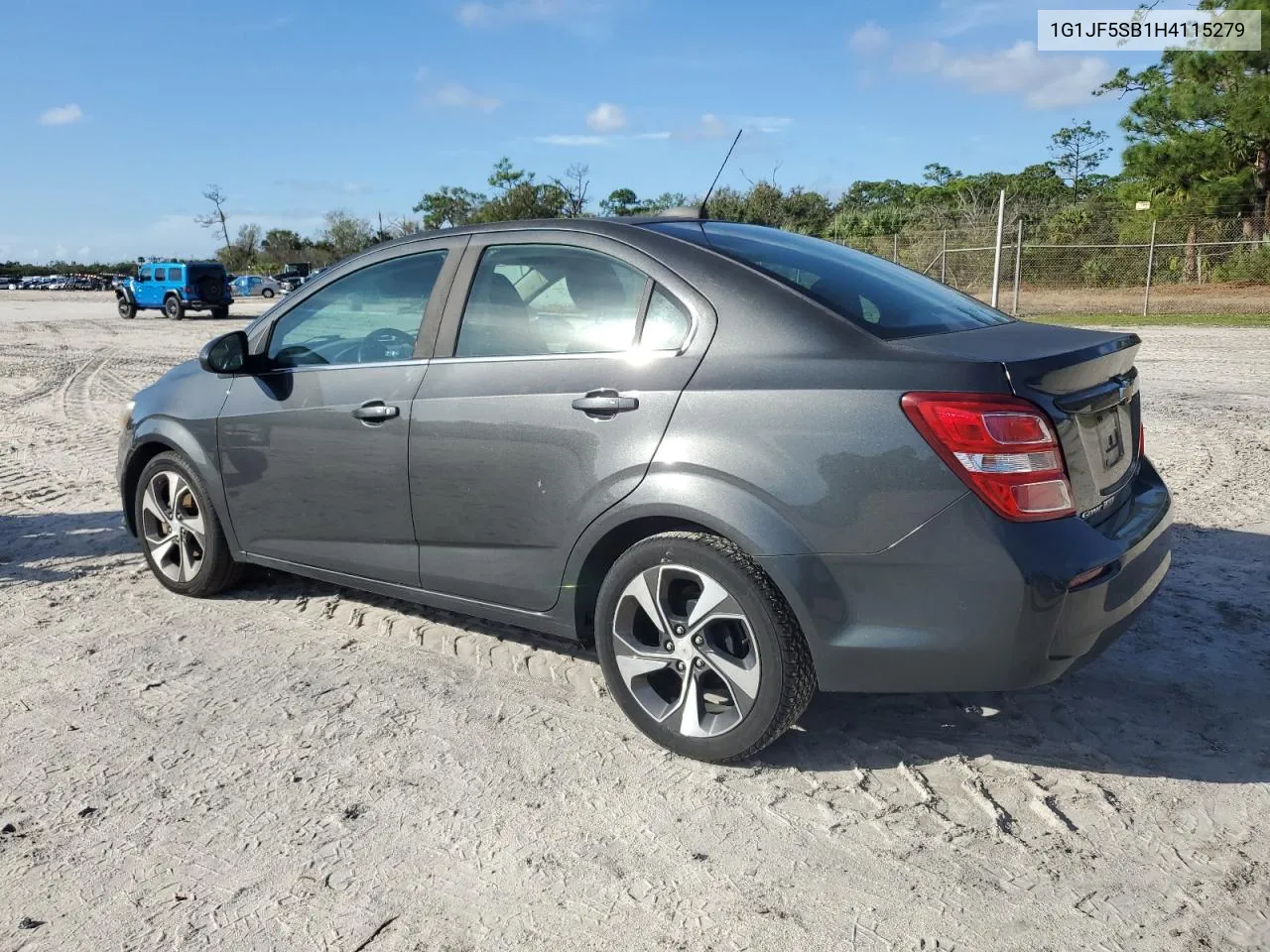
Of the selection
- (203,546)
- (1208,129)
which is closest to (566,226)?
(203,546)

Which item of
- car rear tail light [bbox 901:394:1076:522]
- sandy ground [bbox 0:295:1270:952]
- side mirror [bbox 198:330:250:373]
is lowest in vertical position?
sandy ground [bbox 0:295:1270:952]

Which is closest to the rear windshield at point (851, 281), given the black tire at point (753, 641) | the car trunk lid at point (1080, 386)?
the car trunk lid at point (1080, 386)

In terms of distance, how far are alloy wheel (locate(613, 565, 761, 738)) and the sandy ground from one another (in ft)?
0.56

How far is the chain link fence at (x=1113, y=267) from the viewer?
86.2 feet

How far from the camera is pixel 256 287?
54.2m

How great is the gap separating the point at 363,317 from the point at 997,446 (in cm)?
257

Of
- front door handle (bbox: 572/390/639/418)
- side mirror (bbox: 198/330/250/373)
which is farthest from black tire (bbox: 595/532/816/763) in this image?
side mirror (bbox: 198/330/250/373)

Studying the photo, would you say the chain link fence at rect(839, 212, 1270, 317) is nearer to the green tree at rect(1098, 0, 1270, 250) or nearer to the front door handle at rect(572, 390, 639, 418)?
the green tree at rect(1098, 0, 1270, 250)

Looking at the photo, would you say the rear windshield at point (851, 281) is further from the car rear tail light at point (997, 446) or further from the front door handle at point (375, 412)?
the front door handle at point (375, 412)

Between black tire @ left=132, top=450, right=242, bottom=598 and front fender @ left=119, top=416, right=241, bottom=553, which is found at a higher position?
front fender @ left=119, top=416, right=241, bottom=553

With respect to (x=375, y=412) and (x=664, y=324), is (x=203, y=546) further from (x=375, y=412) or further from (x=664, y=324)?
(x=664, y=324)

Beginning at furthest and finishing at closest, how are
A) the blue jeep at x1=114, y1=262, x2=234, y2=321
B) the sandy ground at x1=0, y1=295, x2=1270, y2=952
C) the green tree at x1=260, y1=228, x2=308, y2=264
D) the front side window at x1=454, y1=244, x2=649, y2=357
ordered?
the green tree at x1=260, y1=228, x2=308, y2=264, the blue jeep at x1=114, y1=262, x2=234, y2=321, the front side window at x1=454, y1=244, x2=649, y2=357, the sandy ground at x1=0, y1=295, x2=1270, y2=952

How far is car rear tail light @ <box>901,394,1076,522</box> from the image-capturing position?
111 inches

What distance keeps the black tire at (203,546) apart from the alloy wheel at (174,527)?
1 cm
